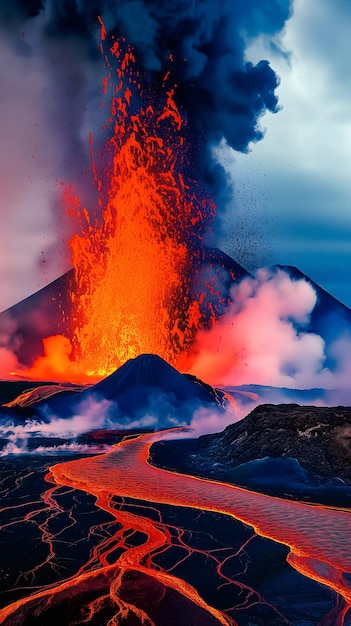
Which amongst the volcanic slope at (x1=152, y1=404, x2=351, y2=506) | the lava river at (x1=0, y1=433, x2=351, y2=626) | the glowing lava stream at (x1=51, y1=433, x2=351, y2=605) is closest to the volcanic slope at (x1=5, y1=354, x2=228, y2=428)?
the volcanic slope at (x1=152, y1=404, x2=351, y2=506)

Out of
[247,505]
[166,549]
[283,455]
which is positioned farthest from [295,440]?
[166,549]

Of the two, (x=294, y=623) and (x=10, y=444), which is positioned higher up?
(x=10, y=444)

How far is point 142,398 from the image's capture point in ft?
133

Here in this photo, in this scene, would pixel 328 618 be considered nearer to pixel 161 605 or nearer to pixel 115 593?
pixel 161 605

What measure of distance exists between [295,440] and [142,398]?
74.7 feet

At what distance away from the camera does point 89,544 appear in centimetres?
921

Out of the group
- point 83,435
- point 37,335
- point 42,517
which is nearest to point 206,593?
point 42,517

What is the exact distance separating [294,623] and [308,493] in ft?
29.0

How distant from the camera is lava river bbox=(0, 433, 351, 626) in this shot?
21.4 ft

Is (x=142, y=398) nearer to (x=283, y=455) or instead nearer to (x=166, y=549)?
(x=283, y=455)

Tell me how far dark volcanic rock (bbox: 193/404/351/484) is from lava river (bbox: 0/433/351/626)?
12.7 feet

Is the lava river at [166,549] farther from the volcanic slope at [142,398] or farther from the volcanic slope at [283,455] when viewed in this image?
the volcanic slope at [142,398]

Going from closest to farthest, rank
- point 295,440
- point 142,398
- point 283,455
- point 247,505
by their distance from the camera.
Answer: point 247,505 → point 283,455 → point 295,440 → point 142,398

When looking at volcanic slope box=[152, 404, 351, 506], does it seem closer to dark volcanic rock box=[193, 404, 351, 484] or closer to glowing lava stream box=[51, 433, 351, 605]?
dark volcanic rock box=[193, 404, 351, 484]
